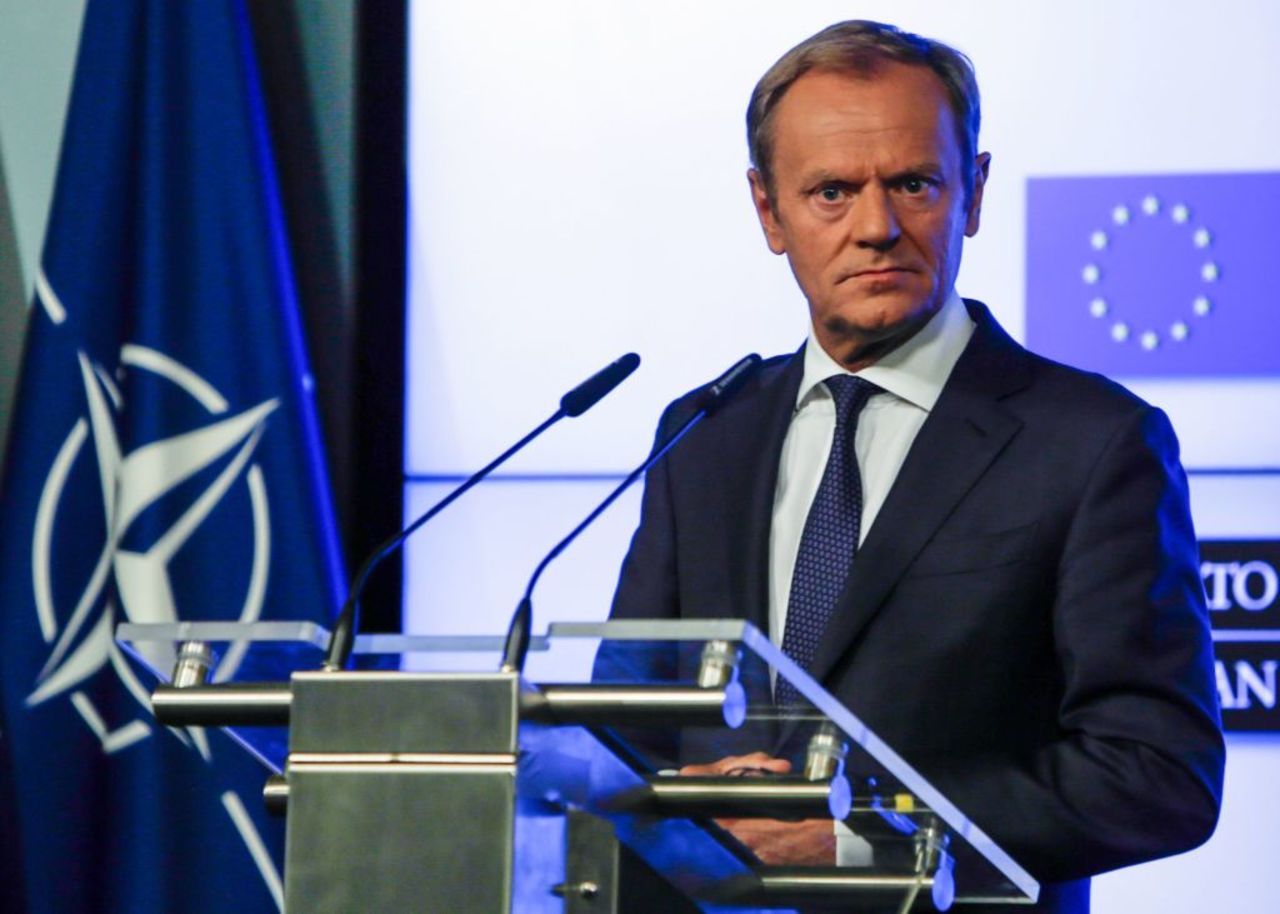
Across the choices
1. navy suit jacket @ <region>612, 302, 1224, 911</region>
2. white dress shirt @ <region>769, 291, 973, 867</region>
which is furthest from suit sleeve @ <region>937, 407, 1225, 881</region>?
white dress shirt @ <region>769, 291, 973, 867</region>

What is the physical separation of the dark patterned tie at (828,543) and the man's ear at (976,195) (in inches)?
10.8

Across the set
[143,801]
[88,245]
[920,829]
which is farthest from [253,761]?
[920,829]

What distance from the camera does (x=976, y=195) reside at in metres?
2.48

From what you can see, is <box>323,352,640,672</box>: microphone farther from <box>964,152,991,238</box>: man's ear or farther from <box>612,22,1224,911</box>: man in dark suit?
<box>964,152,991,238</box>: man's ear

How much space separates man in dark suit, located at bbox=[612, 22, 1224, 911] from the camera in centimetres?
202

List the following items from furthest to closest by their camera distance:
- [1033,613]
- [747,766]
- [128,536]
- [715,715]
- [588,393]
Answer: [128,536] < [1033,613] < [588,393] < [747,766] < [715,715]

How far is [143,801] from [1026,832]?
71.0 inches

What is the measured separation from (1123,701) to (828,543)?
0.39 metres

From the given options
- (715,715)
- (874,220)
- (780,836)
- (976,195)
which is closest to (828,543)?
(874,220)

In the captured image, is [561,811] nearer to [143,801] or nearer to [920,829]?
[920,829]

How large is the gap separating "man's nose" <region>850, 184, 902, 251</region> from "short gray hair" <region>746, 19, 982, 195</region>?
0.14m

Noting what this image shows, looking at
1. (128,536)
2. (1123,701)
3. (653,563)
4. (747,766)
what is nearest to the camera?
(747,766)

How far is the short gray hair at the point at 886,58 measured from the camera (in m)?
2.43

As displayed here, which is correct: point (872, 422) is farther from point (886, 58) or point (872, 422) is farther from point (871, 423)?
point (886, 58)
